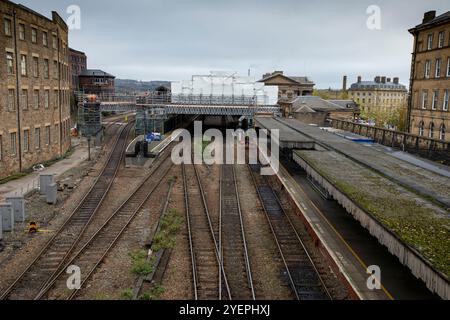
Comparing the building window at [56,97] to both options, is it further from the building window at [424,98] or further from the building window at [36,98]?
the building window at [424,98]

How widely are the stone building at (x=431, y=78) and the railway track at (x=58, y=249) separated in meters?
29.3

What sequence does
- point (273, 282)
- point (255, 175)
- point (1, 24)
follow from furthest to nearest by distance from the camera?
point (255, 175)
point (1, 24)
point (273, 282)

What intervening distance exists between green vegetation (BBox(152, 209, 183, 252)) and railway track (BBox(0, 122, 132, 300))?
124 inches

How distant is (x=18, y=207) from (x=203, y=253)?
8.89 m

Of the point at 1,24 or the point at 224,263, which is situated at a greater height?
the point at 1,24

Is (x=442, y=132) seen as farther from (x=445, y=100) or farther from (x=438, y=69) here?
(x=438, y=69)

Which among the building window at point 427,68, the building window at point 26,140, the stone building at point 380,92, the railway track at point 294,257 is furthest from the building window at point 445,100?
the stone building at point 380,92

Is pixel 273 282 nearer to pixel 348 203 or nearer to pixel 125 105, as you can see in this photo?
pixel 348 203

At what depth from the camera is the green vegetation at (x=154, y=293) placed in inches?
456

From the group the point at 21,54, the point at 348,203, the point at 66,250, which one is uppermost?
the point at 21,54

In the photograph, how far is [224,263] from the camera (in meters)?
14.3

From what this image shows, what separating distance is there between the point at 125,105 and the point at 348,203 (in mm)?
42774
